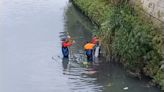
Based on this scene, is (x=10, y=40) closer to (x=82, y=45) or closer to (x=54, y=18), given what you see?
(x=82, y=45)

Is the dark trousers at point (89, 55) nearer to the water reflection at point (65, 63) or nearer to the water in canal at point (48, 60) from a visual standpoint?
the water in canal at point (48, 60)

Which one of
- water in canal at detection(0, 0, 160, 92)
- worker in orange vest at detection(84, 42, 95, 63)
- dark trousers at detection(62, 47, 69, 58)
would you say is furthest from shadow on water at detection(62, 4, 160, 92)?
worker in orange vest at detection(84, 42, 95, 63)

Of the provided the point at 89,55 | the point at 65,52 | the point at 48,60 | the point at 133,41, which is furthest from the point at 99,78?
the point at 48,60

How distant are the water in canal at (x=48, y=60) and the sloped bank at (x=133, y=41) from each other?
685 millimetres

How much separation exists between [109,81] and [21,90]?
3.63 metres

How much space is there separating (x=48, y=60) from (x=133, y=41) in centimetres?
507

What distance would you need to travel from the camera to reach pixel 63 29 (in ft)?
92.7

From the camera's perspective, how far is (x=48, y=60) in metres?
21.7

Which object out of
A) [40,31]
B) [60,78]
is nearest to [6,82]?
[60,78]

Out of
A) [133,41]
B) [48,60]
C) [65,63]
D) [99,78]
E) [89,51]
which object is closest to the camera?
[133,41]

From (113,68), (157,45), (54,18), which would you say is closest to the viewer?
(157,45)

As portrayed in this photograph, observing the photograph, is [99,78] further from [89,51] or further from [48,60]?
[48,60]

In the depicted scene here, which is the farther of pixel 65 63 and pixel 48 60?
pixel 48 60

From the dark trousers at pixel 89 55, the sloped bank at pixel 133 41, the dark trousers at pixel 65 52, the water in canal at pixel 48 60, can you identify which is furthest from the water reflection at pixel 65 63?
the sloped bank at pixel 133 41
